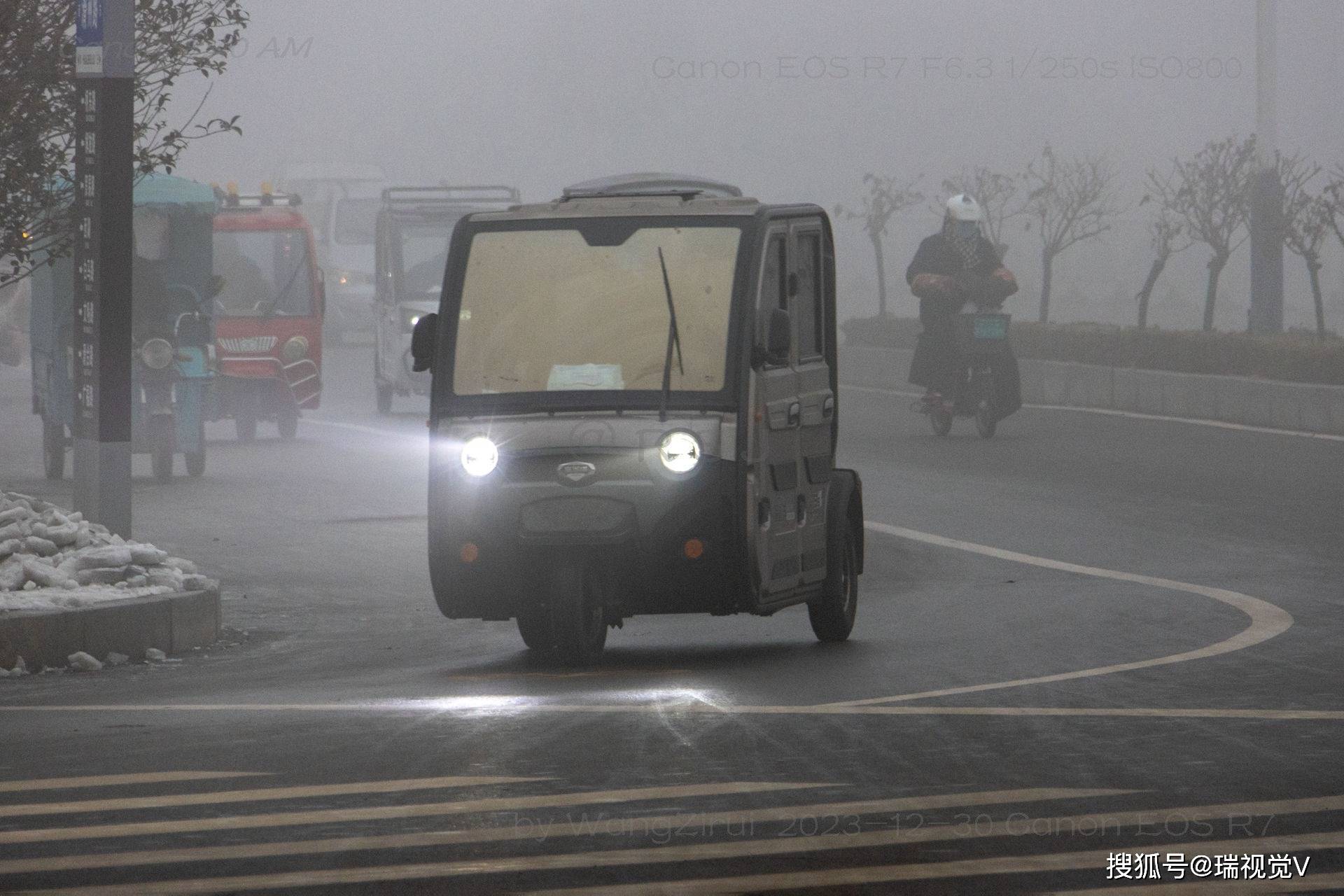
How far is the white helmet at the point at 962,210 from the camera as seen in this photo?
82.2 ft

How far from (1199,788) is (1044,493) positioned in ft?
38.6

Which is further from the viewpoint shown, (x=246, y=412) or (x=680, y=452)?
(x=246, y=412)

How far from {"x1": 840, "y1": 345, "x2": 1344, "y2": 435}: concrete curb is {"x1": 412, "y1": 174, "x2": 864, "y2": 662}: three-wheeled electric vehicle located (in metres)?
14.4

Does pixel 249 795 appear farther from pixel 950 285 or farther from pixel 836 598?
pixel 950 285

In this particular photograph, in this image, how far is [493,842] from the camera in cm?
708

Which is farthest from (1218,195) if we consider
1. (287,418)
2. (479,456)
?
(479,456)

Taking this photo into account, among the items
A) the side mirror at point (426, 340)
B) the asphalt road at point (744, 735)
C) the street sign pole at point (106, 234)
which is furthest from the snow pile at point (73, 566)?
the side mirror at point (426, 340)

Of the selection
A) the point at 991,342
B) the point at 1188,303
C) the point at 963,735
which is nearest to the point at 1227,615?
the point at 963,735

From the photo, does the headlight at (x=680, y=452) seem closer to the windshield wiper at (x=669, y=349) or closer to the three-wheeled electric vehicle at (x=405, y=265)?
the windshield wiper at (x=669, y=349)

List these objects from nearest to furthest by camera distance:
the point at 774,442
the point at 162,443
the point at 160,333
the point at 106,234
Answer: the point at 774,442, the point at 106,234, the point at 162,443, the point at 160,333

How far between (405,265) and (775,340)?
2245cm

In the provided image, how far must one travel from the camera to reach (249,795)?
788cm

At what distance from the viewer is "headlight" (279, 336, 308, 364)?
29.5 m

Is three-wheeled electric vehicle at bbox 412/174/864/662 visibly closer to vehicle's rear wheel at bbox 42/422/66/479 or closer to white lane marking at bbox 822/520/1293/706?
white lane marking at bbox 822/520/1293/706
